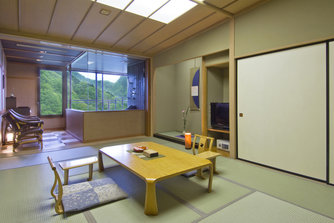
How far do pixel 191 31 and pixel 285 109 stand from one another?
7.78 ft

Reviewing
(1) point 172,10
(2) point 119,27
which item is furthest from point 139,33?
(1) point 172,10

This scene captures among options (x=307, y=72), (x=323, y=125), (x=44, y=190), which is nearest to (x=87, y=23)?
(x=44, y=190)

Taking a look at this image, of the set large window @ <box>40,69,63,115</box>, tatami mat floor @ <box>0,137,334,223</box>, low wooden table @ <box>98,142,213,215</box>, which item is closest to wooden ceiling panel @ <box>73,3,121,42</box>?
low wooden table @ <box>98,142,213,215</box>

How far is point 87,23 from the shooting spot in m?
3.49

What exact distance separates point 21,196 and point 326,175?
3677 millimetres

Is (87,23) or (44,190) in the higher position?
(87,23)

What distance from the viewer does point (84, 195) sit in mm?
2086

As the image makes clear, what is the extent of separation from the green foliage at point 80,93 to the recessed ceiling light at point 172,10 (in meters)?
3.17

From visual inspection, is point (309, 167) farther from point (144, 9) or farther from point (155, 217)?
point (144, 9)

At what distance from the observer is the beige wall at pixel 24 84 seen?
22.1 feet

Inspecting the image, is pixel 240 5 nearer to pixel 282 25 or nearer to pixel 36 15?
pixel 282 25

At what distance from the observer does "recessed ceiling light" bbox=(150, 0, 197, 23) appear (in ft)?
9.54

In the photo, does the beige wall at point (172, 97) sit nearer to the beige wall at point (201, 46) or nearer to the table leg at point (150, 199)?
the beige wall at point (201, 46)

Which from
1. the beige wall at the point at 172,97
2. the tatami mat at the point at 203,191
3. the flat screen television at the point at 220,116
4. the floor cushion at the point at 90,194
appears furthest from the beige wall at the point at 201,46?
the floor cushion at the point at 90,194
